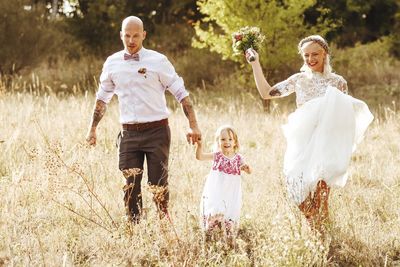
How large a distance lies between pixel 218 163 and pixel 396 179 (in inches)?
105

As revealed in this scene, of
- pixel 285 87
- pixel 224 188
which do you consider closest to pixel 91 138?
pixel 224 188

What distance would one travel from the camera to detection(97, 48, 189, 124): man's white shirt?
15.5ft

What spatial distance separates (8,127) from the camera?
786 centimetres

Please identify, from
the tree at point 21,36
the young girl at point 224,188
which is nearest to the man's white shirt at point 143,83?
the young girl at point 224,188

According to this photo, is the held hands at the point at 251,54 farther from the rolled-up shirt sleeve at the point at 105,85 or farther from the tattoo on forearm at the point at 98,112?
the tattoo on forearm at the point at 98,112

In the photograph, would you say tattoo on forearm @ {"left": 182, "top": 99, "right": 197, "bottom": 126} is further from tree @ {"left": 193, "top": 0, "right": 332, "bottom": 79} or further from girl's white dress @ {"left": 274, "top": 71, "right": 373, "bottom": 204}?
tree @ {"left": 193, "top": 0, "right": 332, "bottom": 79}

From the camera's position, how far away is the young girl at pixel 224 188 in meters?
4.53

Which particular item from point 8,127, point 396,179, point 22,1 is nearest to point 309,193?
point 396,179

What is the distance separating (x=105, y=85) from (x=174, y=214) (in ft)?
4.13

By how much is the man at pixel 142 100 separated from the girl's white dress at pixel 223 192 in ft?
0.98

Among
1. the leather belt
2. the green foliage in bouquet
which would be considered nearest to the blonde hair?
the green foliage in bouquet

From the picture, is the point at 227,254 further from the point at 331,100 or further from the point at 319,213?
the point at 331,100

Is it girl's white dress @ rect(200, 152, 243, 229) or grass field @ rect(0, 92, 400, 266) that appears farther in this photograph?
girl's white dress @ rect(200, 152, 243, 229)

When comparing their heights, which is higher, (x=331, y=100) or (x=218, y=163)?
(x=331, y=100)
